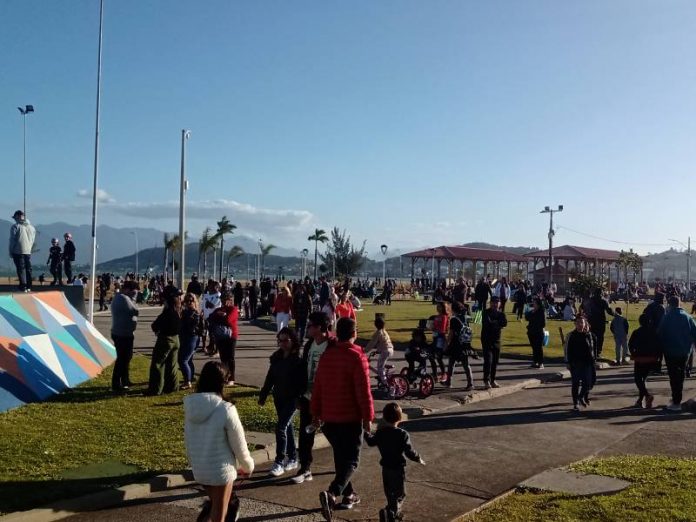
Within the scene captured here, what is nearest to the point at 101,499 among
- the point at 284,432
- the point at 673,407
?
the point at 284,432

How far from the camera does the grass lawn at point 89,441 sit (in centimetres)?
678

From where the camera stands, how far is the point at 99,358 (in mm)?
14586

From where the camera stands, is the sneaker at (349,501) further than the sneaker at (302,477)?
No

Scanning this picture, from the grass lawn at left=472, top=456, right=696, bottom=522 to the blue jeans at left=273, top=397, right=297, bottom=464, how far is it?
7.16ft

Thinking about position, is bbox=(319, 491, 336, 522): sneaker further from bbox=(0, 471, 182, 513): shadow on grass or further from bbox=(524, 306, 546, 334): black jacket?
bbox=(524, 306, 546, 334): black jacket

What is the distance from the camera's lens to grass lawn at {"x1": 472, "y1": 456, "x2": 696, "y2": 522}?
5883 mm

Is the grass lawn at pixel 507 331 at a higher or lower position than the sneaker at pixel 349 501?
higher

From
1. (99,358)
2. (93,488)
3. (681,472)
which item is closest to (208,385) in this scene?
(93,488)

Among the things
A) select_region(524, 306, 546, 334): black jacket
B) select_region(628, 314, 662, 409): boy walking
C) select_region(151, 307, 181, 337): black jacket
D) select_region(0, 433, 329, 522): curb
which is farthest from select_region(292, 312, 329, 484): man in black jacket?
select_region(524, 306, 546, 334): black jacket

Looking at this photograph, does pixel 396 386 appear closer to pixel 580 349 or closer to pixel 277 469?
pixel 580 349

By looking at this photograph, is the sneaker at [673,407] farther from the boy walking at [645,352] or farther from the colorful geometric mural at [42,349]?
the colorful geometric mural at [42,349]

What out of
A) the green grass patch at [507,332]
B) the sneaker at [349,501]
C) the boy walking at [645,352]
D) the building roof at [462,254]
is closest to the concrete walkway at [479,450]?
the sneaker at [349,501]

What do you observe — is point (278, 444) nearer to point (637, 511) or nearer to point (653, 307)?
point (637, 511)

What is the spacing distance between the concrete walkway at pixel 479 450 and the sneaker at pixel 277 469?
7 centimetres
